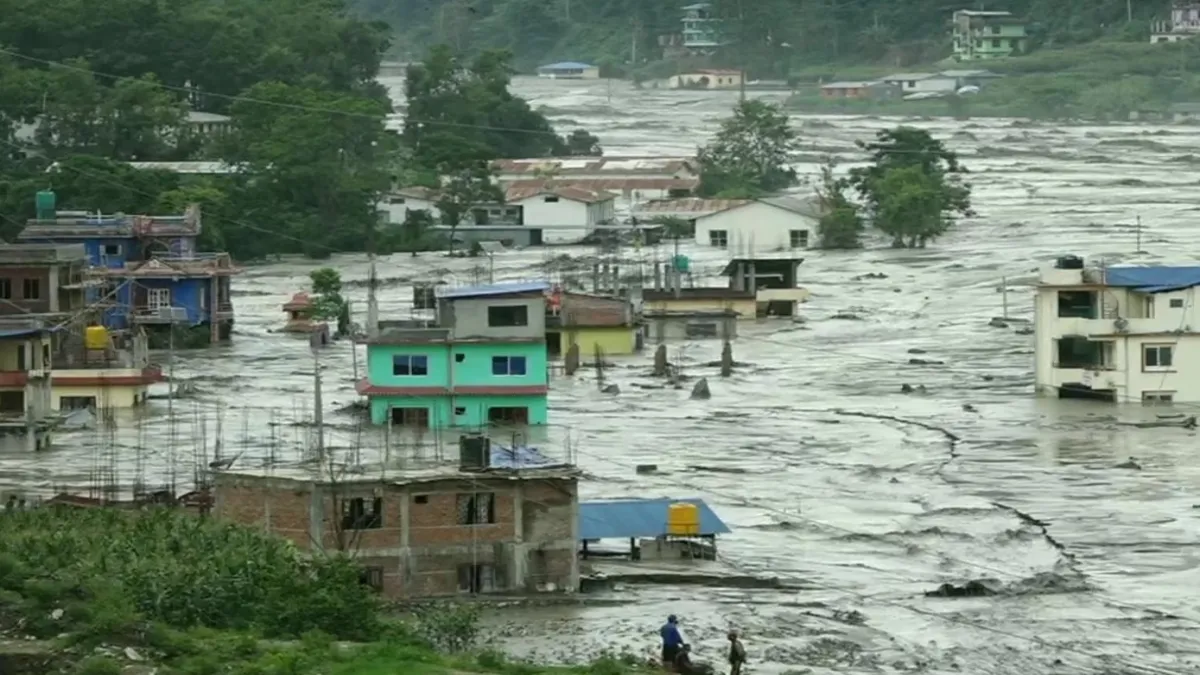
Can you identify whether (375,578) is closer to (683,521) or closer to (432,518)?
(432,518)

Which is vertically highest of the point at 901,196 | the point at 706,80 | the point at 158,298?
the point at 706,80

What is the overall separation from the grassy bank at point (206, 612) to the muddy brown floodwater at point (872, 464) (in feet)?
4.97

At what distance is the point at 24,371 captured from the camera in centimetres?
2752

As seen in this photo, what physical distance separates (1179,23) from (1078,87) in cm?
699

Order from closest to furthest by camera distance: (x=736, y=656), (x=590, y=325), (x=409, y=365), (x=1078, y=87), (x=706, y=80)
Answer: (x=736, y=656) < (x=409, y=365) < (x=590, y=325) < (x=1078, y=87) < (x=706, y=80)

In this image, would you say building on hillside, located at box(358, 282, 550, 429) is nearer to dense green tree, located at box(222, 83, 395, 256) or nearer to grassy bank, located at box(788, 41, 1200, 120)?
dense green tree, located at box(222, 83, 395, 256)

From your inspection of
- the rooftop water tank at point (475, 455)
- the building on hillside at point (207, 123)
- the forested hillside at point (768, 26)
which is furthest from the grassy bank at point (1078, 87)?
the rooftop water tank at point (475, 455)

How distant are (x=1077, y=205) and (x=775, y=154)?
28.9ft

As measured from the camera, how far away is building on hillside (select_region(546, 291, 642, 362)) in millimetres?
33531

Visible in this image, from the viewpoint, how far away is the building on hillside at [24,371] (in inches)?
1073

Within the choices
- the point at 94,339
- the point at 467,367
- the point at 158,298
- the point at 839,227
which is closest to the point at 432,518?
the point at 467,367

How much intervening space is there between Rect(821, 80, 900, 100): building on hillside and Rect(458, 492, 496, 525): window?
62356mm

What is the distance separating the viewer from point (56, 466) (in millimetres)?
24875

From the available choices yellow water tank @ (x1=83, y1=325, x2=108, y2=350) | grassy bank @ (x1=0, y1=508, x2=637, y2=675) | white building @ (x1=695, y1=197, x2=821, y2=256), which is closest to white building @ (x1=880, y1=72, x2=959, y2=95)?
white building @ (x1=695, y1=197, x2=821, y2=256)
